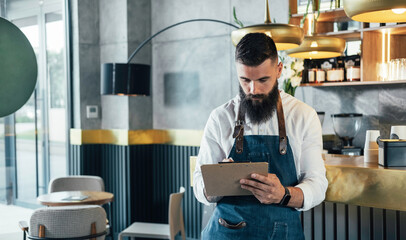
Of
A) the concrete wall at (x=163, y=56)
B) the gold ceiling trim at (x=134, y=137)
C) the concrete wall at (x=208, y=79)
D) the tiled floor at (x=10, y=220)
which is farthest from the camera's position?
the gold ceiling trim at (x=134, y=137)

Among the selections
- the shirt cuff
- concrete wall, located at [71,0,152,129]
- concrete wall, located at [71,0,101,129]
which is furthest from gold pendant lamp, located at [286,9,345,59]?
concrete wall, located at [71,0,101,129]

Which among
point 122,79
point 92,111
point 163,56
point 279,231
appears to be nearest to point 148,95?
point 122,79

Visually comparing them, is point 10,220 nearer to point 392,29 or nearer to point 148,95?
point 148,95

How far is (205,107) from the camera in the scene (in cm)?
544

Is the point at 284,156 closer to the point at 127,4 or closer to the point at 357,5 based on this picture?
the point at 357,5

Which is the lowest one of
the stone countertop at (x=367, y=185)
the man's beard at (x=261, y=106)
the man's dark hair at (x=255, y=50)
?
the stone countertop at (x=367, y=185)

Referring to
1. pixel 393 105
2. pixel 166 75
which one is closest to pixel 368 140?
pixel 393 105

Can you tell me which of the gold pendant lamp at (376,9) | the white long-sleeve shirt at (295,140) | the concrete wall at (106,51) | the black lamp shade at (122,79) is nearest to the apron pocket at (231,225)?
the white long-sleeve shirt at (295,140)

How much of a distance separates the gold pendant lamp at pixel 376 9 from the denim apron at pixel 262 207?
512 millimetres

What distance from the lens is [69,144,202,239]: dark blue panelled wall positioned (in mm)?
5531

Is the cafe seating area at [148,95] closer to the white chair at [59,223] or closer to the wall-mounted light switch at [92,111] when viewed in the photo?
the wall-mounted light switch at [92,111]

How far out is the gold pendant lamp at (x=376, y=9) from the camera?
6.12 ft

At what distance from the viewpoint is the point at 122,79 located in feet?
16.1

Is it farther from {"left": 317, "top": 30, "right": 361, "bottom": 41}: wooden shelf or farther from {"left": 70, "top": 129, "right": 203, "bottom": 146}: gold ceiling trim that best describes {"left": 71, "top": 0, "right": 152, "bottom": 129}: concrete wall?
{"left": 317, "top": 30, "right": 361, "bottom": 41}: wooden shelf
